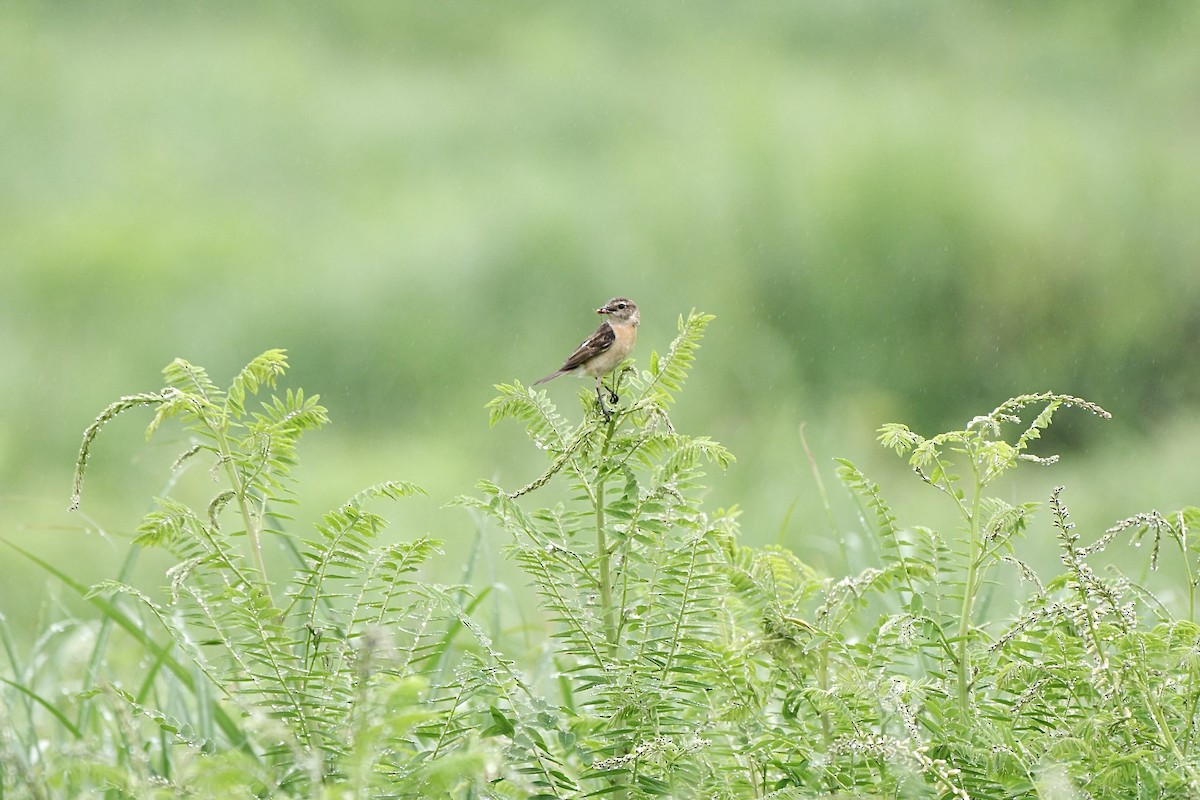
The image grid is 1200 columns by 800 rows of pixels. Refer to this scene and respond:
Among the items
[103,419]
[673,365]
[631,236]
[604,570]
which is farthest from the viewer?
[631,236]

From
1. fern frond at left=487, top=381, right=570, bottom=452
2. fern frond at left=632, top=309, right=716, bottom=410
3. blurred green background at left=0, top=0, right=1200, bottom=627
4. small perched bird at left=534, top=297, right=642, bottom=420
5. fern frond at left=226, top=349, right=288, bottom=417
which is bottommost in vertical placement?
fern frond at left=226, top=349, right=288, bottom=417

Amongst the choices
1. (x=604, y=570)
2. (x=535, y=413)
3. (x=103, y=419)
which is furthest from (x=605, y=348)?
(x=103, y=419)

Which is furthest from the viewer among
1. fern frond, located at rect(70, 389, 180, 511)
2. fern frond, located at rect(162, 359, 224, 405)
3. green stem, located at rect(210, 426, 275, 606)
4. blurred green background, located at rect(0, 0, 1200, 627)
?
blurred green background, located at rect(0, 0, 1200, 627)

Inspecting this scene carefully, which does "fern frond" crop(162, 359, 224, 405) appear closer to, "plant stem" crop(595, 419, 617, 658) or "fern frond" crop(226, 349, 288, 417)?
"fern frond" crop(226, 349, 288, 417)

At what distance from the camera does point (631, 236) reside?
10531 mm

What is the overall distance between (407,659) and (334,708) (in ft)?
0.60

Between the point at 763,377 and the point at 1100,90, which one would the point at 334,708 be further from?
the point at 1100,90

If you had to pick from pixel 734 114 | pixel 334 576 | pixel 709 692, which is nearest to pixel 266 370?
pixel 334 576

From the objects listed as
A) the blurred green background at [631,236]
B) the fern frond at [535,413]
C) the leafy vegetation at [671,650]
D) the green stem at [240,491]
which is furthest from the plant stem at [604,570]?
the blurred green background at [631,236]

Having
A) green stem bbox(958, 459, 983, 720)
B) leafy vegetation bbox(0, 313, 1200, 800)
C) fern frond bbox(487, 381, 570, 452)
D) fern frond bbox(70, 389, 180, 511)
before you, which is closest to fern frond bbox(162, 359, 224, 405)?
leafy vegetation bbox(0, 313, 1200, 800)

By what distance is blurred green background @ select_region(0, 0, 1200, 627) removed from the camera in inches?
361

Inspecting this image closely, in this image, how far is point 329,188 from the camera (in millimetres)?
12414

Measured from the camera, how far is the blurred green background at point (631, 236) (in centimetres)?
916

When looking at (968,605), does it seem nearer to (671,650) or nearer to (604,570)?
(671,650)
